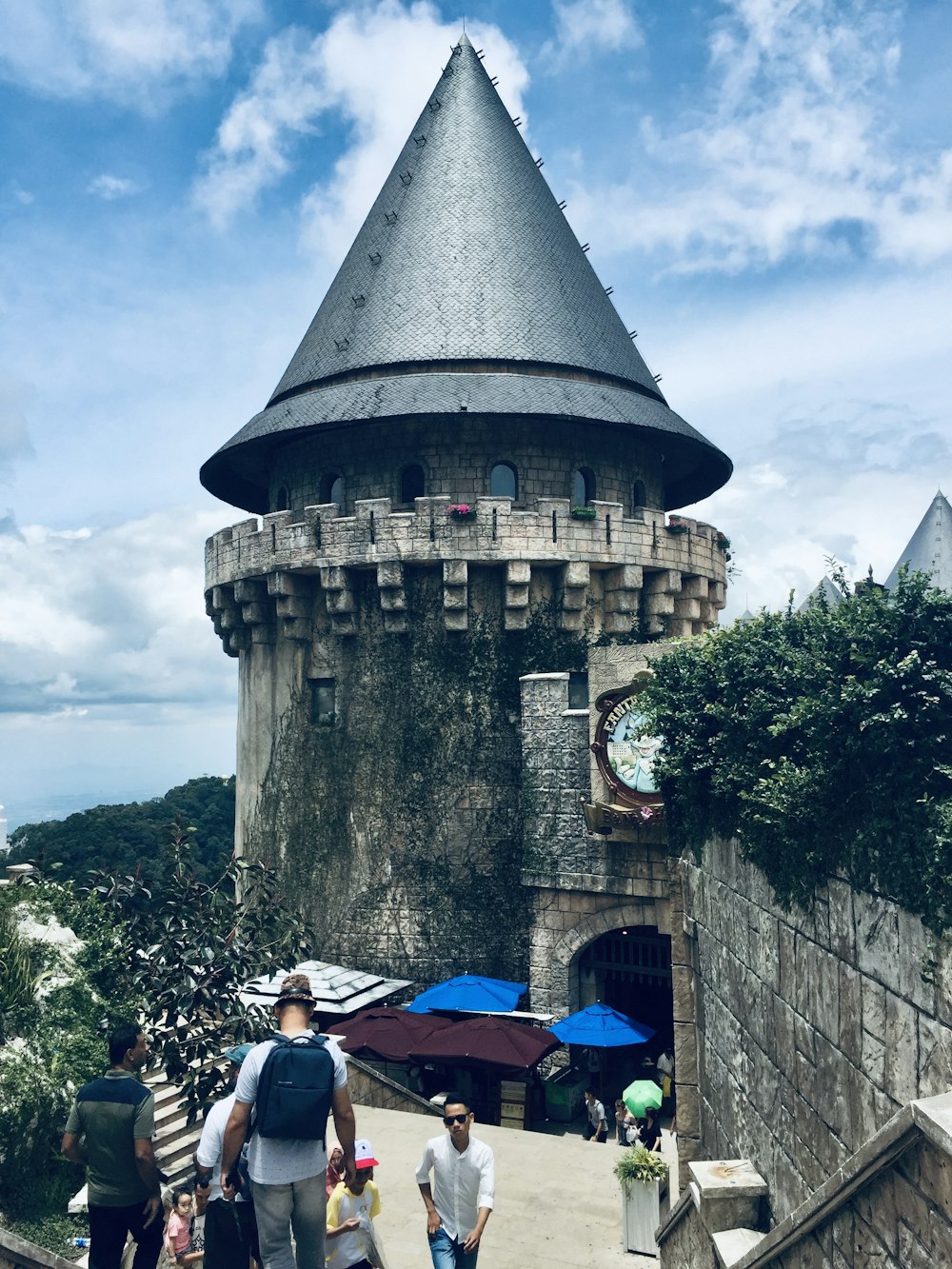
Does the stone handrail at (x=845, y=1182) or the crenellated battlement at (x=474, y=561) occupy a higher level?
the crenellated battlement at (x=474, y=561)

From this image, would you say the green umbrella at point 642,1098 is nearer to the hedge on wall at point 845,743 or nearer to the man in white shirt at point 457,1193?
the hedge on wall at point 845,743

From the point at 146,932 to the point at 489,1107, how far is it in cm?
623

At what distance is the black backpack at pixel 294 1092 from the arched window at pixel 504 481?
15.1 meters

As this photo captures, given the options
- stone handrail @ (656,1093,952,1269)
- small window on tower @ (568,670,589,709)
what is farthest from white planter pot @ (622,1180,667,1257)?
small window on tower @ (568,670,589,709)

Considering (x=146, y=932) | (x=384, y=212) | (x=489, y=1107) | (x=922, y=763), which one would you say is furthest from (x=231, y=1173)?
(x=384, y=212)

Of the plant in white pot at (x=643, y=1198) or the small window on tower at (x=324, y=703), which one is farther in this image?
the small window on tower at (x=324, y=703)

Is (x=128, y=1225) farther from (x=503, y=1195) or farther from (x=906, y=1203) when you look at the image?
(x=503, y=1195)

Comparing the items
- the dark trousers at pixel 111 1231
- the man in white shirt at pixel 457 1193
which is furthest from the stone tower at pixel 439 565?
the dark trousers at pixel 111 1231

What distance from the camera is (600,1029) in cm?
1592

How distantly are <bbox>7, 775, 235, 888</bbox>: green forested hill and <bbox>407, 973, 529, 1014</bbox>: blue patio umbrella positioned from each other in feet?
88.1

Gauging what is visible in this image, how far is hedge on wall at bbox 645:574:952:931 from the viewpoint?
16.9 ft

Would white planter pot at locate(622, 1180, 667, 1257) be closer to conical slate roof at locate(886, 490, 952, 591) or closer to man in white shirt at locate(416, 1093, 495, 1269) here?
man in white shirt at locate(416, 1093, 495, 1269)

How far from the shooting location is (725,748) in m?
8.05

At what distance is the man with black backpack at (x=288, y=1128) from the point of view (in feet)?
16.4
